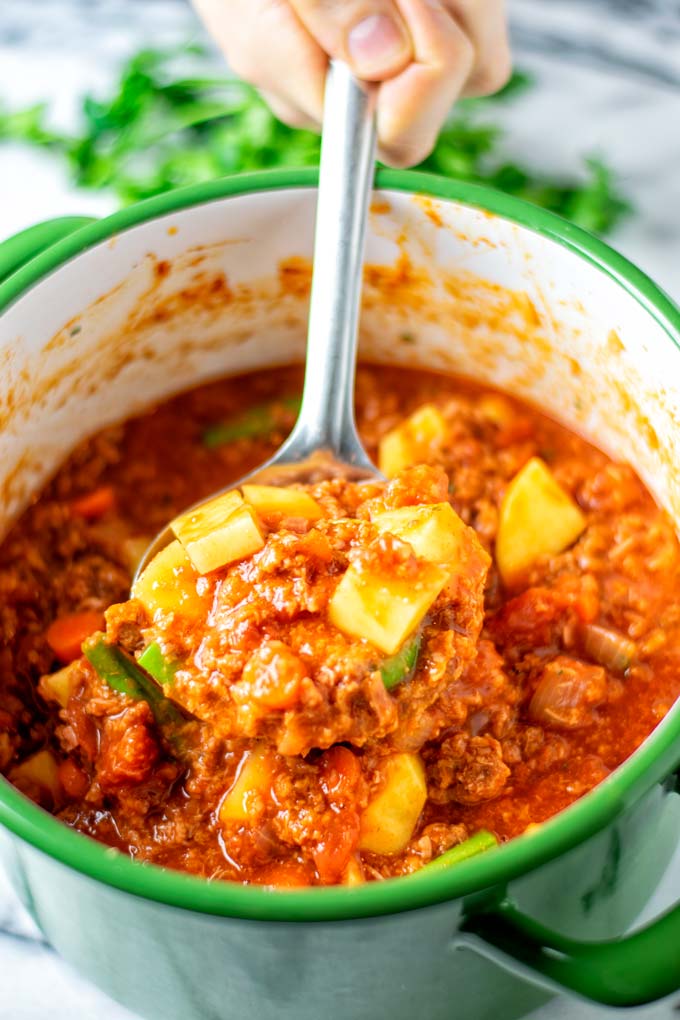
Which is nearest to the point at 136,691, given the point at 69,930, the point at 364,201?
the point at 69,930

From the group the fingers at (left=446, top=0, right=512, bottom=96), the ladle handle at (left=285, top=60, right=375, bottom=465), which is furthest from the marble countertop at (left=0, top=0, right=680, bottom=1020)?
the ladle handle at (left=285, top=60, right=375, bottom=465)

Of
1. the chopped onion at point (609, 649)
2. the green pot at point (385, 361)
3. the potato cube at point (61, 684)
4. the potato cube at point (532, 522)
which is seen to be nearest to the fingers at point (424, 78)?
the green pot at point (385, 361)

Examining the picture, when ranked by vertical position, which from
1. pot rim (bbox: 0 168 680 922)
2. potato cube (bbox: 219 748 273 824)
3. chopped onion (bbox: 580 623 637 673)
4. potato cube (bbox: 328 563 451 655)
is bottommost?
pot rim (bbox: 0 168 680 922)

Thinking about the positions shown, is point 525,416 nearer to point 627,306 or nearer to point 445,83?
point 627,306

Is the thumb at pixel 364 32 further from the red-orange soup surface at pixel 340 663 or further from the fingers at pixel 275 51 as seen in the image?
the red-orange soup surface at pixel 340 663

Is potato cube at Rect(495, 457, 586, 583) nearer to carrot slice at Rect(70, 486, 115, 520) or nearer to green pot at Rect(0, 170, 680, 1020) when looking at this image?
green pot at Rect(0, 170, 680, 1020)

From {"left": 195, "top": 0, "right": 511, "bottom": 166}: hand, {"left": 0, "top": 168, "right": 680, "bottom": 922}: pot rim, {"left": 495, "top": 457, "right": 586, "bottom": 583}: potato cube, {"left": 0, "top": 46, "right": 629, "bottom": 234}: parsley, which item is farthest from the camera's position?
{"left": 0, "top": 46, "right": 629, "bottom": 234}: parsley

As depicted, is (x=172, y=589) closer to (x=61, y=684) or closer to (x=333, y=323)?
(x=61, y=684)
